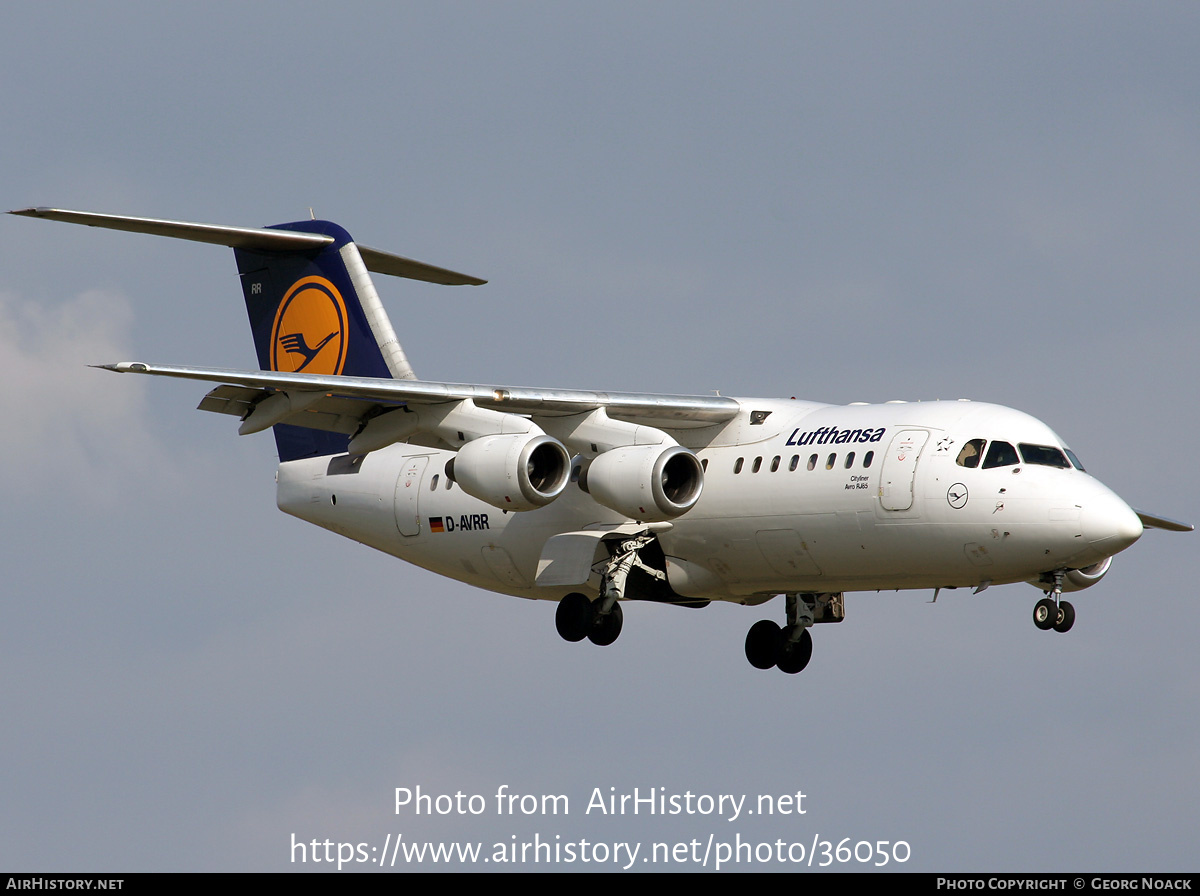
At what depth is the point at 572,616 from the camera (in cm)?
1988

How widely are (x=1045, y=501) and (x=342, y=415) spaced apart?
7.57 metres

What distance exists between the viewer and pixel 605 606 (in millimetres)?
19797

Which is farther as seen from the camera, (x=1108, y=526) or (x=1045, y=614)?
(x=1045, y=614)

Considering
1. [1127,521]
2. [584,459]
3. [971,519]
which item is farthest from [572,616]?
[1127,521]

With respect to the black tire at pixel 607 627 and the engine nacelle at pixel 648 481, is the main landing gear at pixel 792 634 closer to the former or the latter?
the black tire at pixel 607 627

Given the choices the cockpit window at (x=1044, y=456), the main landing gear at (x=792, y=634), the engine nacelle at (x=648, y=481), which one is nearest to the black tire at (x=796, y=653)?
the main landing gear at (x=792, y=634)

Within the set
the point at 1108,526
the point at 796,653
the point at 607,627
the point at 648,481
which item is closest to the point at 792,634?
the point at 796,653

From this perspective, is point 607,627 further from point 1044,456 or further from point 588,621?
point 1044,456

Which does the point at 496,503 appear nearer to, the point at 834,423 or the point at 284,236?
the point at 834,423

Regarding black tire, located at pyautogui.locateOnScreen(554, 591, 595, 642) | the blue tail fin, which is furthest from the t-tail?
black tire, located at pyautogui.locateOnScreen(554, 591, 595, 642)

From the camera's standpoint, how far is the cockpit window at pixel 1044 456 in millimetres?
17469

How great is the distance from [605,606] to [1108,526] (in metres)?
5.69

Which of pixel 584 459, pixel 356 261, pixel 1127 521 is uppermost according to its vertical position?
pixel 356 261

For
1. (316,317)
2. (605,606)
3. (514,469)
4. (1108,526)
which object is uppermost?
(316,317)
